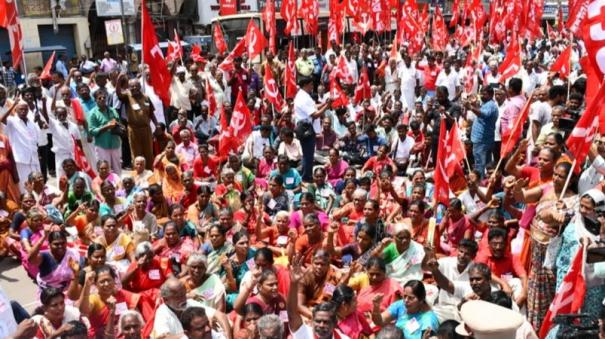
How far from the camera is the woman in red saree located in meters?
4.56

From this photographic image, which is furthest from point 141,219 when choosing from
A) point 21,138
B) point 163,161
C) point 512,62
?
point 512,62

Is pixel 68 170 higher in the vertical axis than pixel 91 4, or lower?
lower

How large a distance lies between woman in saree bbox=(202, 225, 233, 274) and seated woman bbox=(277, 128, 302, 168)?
293cm

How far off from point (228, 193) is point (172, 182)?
87 cm

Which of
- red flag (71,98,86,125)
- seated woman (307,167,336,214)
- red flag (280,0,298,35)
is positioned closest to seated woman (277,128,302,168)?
seated woman (307,167,336,214)

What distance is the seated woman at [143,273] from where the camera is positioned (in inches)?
201

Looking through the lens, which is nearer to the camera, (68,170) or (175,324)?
(175,324)

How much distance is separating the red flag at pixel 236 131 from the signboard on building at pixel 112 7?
17.8 metres

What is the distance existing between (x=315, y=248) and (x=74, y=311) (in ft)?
6.82

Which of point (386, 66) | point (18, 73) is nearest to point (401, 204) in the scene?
point (386, 66)

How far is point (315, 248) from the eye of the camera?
217 inches

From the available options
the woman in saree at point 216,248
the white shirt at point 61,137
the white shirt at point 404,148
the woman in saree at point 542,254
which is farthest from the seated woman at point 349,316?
the white shirt at point 61,137

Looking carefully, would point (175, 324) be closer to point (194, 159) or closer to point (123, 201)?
point (123, 201)

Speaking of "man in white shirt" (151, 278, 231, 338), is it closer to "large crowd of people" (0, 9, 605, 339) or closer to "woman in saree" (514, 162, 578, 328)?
"large crowd of people" (0, 9, 605, 339)
